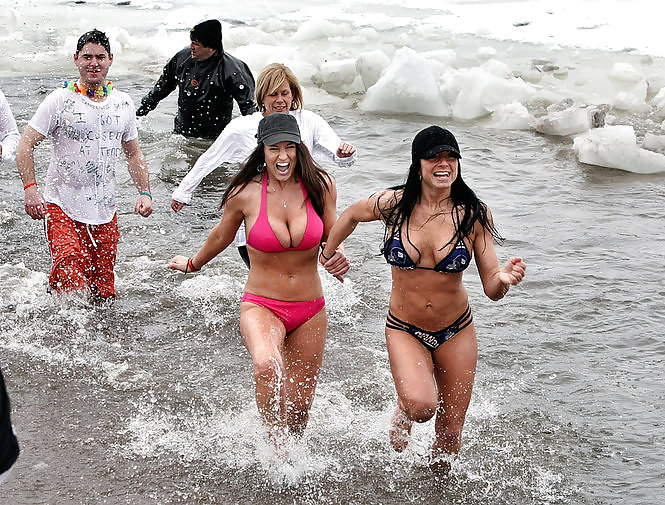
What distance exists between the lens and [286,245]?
14.7ft

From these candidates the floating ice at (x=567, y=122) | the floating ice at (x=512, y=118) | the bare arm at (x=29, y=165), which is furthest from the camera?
the floating ice at (x=512, y=118)

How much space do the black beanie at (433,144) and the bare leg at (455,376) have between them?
0.91 m

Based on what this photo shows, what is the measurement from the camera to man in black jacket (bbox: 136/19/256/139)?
867 centimetres

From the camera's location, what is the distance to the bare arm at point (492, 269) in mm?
4129

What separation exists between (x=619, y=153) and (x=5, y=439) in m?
8.54

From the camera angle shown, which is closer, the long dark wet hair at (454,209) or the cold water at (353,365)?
the long dark wet hair at (454,209)

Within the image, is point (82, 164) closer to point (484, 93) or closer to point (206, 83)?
point (206, 83)

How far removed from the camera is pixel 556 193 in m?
9.15

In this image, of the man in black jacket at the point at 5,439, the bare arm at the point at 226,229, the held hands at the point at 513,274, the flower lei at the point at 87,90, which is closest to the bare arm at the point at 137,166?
the flower lei at the point at 87,90

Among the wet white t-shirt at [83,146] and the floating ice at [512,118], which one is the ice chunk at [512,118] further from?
the wet white t-shirt at [83,146]

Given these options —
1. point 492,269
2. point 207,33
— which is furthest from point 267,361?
point 207,33

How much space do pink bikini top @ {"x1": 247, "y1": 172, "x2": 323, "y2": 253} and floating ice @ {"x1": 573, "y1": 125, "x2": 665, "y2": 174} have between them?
19.9 ft

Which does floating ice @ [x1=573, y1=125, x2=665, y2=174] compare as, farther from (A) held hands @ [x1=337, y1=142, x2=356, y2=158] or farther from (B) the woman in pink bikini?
(B) the woman in pink bikini

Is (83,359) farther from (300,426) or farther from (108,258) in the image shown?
(300,426)
